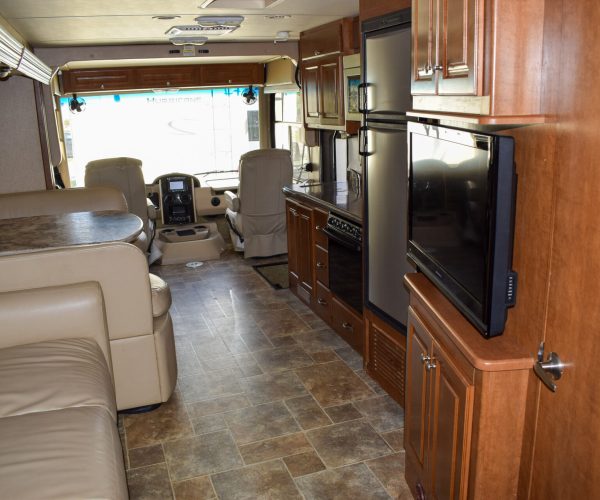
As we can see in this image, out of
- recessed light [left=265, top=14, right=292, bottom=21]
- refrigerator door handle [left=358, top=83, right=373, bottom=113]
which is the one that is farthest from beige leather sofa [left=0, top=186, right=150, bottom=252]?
refrigerator door handle [left=358, top=83, right=373, bottom=113]

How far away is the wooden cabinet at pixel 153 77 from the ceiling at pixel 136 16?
71.0 inches

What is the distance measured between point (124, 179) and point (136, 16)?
227cm

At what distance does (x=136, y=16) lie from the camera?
4.32 metres

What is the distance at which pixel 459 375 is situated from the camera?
6.30ft

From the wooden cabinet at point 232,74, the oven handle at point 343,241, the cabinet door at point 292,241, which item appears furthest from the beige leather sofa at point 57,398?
the wooden cabinet at point 232,74

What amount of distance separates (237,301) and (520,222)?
3890mm

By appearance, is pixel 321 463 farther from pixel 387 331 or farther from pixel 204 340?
pixel 204 340

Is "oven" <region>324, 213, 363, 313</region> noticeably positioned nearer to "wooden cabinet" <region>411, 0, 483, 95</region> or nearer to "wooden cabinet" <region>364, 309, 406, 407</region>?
"wooden cabinet" <region>364, 309, 406, 407</region>

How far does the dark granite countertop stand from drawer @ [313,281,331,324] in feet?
2.19

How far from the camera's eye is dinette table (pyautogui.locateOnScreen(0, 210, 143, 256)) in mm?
3283

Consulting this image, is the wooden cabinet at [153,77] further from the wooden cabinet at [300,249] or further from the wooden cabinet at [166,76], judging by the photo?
the wooden cabinet at [300,249]

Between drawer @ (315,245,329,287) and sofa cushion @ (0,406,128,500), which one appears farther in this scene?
drawer @ (315,245,329,287)

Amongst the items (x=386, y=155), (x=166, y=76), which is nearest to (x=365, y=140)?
(x=386, y=155)

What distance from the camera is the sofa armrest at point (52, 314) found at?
9.26ft
